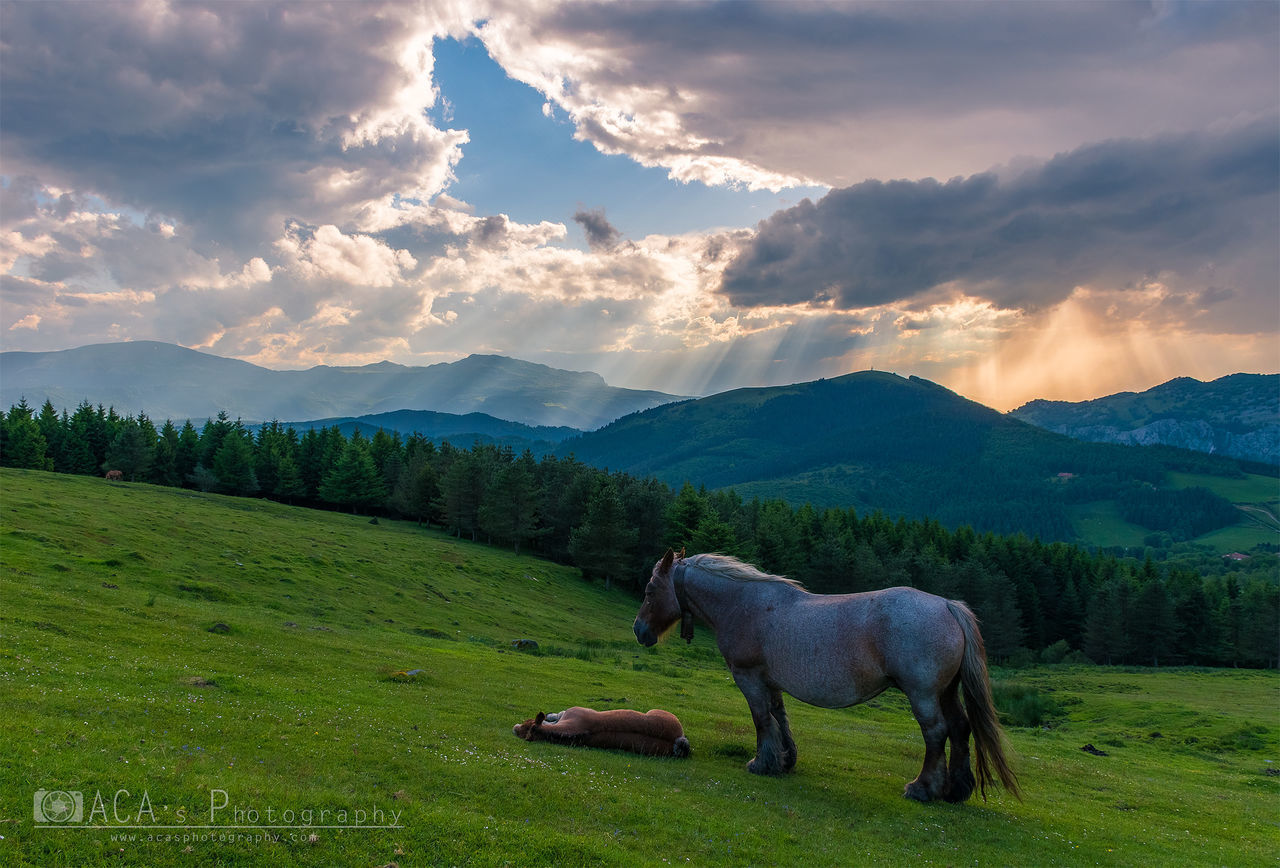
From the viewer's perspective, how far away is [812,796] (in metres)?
11.9

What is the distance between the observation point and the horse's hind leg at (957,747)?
39.7 feet

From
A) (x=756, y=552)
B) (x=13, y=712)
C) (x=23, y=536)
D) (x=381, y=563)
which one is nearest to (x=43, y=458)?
(x=381, y=563)

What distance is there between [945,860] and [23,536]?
3804 cm

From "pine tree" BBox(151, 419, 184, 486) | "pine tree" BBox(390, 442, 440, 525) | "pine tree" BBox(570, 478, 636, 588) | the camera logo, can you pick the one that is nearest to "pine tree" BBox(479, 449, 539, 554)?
"pine tree" BBox(570, 478, 636, 588)

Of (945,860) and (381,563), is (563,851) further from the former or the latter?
(381,563)

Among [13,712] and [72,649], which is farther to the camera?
[72,649]

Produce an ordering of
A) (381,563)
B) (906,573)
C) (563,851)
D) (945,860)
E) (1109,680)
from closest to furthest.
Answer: (563,851)
(945,860)
(381,563)
(1109,680)
(906,573)

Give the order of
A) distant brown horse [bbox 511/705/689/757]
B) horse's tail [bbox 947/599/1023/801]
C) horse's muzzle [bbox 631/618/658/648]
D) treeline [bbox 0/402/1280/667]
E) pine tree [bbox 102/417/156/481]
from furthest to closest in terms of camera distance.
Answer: pine tree [bbox 102/417/156/481]
treeline [bbox 0/402/1280/667]
horse's muzzle [bbox 631/618/658/648]
distant brown horse [bbox 511/705/689/757]
horse's tail [bbox 947/599/1023/801]

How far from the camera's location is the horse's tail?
11648 mm

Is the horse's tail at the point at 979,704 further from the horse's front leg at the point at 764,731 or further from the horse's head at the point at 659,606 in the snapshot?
the horse's head at the point at 659,606

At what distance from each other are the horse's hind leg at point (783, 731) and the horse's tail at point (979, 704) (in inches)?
135

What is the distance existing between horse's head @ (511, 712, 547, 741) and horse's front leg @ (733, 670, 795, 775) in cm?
444

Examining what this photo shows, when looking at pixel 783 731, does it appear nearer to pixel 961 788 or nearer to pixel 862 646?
pixel 862 646

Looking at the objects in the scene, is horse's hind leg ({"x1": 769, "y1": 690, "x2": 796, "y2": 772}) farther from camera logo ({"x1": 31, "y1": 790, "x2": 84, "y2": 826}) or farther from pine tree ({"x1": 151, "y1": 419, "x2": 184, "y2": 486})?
pine tree ({"x1": 151, "y1": 419, "x2": 184, "y2": 486})
